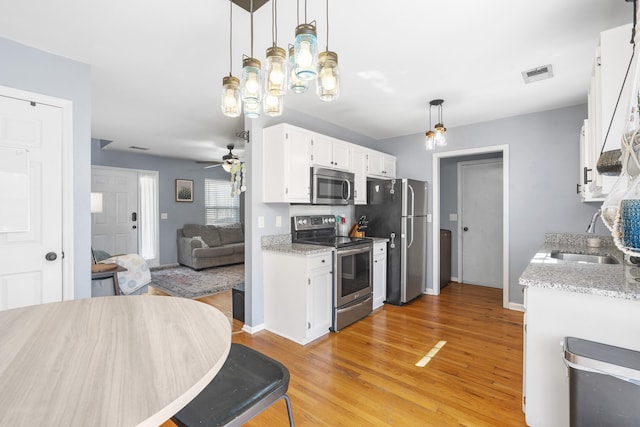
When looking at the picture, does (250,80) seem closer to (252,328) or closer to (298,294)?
(298,294)

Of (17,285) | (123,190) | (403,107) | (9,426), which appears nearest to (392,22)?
(403,107)

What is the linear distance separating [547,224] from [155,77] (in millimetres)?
4302

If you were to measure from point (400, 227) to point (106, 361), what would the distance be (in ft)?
11.6

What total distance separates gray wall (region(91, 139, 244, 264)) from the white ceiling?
2.85 meters

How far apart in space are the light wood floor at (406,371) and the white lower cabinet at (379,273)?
21 cm

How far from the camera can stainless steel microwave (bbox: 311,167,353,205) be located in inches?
126

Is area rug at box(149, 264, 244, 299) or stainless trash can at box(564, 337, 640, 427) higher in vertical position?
stainless trash can at box(564, 337, 640, 427)

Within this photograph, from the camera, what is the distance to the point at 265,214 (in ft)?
10.5

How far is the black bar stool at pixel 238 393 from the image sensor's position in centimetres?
97

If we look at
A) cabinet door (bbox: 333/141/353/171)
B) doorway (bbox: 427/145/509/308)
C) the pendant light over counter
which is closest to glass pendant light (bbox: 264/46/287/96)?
the pendant light over counter

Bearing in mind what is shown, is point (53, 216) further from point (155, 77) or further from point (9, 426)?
point (9, 426)

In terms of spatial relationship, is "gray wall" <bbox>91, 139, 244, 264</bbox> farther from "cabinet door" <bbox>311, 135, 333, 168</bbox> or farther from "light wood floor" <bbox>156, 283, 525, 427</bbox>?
"cabinet door" <bbox>311, 135, 333, 168</bbox>

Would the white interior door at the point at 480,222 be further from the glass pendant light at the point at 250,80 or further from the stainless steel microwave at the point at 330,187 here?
the glass pendant light at the point at 250,80

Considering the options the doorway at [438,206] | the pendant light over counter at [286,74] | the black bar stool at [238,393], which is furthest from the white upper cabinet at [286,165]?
the doorway at [438,206]
